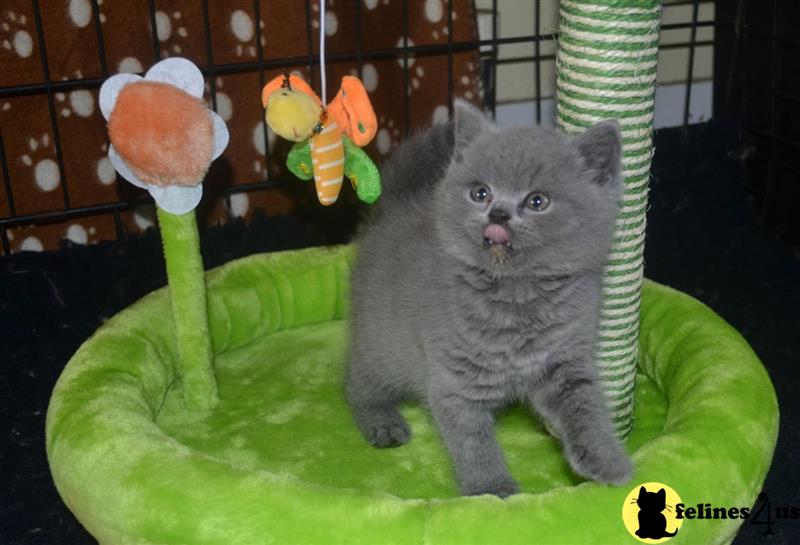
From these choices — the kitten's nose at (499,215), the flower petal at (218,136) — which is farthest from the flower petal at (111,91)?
the kitten's nose at (499,215)

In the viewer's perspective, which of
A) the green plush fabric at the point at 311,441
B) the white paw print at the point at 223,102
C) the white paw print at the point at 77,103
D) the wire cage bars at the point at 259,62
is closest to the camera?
the green plush fabric at the point at 311,441

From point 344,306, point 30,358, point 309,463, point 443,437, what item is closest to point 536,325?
point 443,437

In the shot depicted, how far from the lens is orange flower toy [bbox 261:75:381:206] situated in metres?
1.18

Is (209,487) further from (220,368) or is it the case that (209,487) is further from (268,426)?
(220,368)

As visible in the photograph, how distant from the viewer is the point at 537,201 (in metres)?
1.16

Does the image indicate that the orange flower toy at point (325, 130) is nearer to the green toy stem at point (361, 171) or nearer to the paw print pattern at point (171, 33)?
the green toy stem at point (361, 171)

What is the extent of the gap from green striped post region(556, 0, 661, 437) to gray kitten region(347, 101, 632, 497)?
0.26 feet

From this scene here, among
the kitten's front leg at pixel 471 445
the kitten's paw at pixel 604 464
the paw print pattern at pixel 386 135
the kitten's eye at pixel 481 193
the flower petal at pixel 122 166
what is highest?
the flower petal at pixel 122 166

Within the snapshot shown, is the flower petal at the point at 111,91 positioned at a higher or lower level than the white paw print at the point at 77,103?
higher

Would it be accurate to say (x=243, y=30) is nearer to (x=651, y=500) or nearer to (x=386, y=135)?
(x=386, y=135)

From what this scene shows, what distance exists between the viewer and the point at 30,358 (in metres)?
1.82

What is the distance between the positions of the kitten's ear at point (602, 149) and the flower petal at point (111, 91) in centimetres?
62

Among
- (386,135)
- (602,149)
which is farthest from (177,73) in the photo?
(386,135)

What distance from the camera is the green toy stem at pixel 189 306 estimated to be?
136cm
